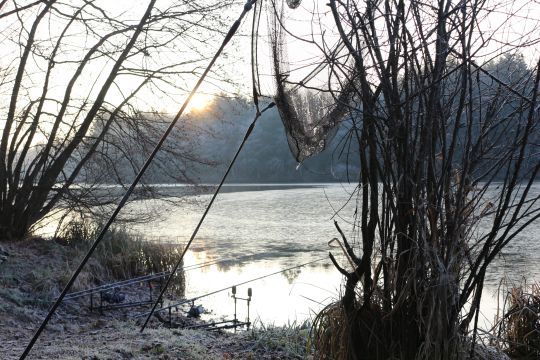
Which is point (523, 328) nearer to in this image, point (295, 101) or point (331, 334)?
point (331, 334)

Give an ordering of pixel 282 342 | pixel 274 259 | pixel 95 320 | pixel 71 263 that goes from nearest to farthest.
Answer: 1. pixel 282 342
2. pixel 95 320
3. pixel 71 263
4. pixel 274 259

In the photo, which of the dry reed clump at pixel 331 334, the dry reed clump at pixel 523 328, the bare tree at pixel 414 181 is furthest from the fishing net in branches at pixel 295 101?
the dry reed clump at pixel 523 328

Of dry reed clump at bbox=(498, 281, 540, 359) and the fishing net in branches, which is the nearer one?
the fishing net in branches

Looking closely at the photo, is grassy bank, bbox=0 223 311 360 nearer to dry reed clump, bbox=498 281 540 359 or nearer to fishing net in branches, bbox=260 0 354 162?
fishing net in branches, bbox=260 0 354 162

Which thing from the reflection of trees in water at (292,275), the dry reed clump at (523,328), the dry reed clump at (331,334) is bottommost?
the reflection of trees in water at (292,275)

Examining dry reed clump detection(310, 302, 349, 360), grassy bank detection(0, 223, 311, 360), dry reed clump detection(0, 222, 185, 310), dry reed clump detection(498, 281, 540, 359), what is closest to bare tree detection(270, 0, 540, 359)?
dry reed clump detection(310, 302, 349, 360)

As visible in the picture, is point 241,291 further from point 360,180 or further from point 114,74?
point 360,180

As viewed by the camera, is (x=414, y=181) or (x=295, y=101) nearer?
(x=414, y=181)

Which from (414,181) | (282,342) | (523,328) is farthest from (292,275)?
(414,181)

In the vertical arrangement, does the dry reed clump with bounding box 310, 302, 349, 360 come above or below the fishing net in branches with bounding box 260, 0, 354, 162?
below

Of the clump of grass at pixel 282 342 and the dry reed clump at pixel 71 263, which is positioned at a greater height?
the dry reed clump at pixel 71 263

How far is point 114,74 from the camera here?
1063 cm

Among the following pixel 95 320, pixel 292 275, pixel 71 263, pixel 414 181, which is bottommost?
pixel 292 275

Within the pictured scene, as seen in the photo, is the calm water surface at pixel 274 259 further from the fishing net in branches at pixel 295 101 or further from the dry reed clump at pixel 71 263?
the dry reed clump at pixel 71 263
